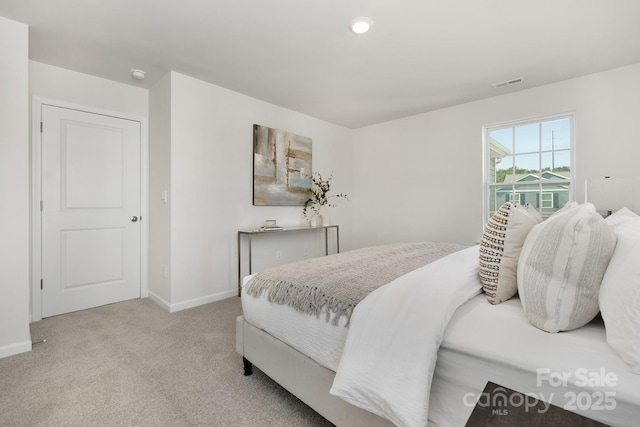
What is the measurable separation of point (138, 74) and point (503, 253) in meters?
3.45

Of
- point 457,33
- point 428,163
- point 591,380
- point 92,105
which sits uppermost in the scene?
point 457,33

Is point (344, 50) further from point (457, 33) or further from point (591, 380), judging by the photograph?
point (591, 380)

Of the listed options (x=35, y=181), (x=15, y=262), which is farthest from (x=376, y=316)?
(x=35, y=181)

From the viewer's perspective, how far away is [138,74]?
2.93 metres

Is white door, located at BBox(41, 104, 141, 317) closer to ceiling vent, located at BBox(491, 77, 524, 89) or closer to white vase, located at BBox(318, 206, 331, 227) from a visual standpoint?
white vase, located at BBox(318, 206, 331, 227)

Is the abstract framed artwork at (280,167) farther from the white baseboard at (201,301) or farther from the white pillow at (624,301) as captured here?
the white pillow at (624,301)

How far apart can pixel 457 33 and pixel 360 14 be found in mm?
814

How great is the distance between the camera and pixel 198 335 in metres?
2.39

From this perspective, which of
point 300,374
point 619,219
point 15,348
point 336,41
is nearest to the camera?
point 300,374

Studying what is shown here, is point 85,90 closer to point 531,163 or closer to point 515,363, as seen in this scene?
point 515,363

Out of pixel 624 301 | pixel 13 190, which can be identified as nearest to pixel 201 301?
pixel 13 190

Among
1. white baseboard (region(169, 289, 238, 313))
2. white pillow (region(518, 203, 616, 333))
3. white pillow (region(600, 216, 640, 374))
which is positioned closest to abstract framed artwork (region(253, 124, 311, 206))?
white baseboard (region(169, 289, 238, 313))

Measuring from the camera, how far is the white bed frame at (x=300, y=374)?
120cm

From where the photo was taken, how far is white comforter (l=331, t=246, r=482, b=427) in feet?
3.11
